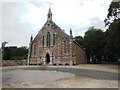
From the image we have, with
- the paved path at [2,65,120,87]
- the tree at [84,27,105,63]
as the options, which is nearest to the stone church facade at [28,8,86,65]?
the tree at [84,27,105,63]

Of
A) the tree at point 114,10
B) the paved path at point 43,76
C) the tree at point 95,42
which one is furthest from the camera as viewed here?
the tree at point 95,42

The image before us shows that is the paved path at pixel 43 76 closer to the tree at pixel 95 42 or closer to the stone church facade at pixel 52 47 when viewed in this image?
the stone church facade at pixel 52 47

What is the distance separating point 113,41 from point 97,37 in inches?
926

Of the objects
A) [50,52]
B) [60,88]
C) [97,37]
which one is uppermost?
[97,37]

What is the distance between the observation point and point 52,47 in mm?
46562

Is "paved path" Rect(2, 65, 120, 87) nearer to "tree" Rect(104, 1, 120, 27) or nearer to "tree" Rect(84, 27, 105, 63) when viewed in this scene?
"tree" Rect(104, 1, 120, 27)

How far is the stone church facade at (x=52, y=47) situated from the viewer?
43938 millimetres

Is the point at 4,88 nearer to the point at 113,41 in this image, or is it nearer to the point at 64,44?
the point at 113,41

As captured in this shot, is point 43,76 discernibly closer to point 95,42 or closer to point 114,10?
point 114,10

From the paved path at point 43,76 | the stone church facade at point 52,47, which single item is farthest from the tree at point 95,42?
the paved path at point 43,76

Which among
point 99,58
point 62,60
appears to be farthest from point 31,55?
point 99,58

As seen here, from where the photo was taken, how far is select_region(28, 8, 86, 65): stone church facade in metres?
43.9

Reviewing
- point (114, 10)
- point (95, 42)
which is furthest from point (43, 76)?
point (95, 42)

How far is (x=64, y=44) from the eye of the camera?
44.8 metres
